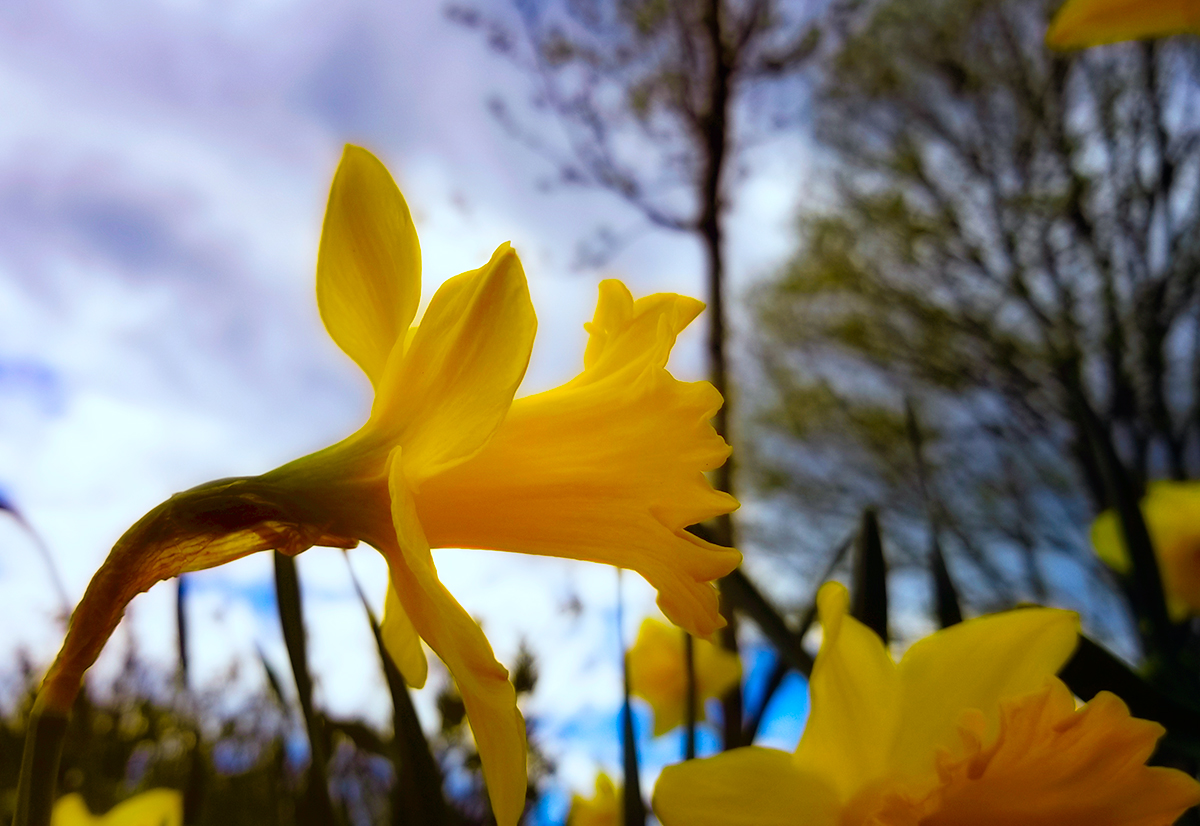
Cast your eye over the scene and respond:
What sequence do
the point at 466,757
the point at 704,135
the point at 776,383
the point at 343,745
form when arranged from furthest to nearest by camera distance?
the point at 776,383 → the point at 704,135 → the point at 343,745 → the point at 466,757

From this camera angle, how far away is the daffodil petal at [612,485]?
0.38 meters

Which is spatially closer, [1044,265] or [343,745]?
[343,745]

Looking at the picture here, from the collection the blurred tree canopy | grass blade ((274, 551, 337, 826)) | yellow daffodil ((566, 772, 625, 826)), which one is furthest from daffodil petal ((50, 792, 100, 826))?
the blurred tree canopy

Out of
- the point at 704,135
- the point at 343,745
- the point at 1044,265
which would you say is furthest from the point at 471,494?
the point at 1044,265

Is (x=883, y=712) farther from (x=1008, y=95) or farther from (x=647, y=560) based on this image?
(x=1008, y=95)

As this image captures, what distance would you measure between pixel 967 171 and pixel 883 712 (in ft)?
23.5

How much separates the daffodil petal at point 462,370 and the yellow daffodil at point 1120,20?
1.62 ft

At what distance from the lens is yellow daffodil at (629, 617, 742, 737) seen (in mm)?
1505

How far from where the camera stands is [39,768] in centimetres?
29

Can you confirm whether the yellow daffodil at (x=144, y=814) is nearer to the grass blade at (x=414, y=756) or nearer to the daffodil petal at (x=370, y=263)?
the grass blade at (x=414, y=756)

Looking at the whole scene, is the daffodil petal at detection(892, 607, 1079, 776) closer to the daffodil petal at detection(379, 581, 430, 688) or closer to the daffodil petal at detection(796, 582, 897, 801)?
the daffodil petal at detection(796, 582, 897, 801)

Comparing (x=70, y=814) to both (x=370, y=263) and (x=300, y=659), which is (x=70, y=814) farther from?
(x=370, y=263)

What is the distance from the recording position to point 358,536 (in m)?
0.36

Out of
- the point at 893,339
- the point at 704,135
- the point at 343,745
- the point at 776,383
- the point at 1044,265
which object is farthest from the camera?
the point at 776,383
